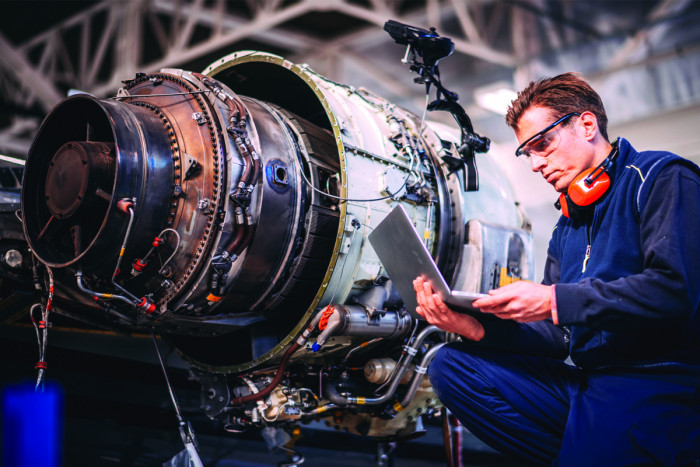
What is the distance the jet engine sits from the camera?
2.37m

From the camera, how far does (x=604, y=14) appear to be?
779cm

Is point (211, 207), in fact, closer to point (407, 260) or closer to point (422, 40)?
point (407, 260)

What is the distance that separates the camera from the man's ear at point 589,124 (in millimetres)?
2092

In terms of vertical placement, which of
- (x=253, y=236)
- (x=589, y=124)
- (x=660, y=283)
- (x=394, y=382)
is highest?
(x=589, y=124)

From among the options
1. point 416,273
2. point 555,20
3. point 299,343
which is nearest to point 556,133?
point 416,273

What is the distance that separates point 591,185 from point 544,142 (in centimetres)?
25

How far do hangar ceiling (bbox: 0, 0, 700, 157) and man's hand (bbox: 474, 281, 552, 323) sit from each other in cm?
572

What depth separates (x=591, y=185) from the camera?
203cm

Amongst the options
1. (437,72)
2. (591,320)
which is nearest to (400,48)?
(437,72)

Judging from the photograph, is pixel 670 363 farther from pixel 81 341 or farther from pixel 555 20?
pixel 555 20

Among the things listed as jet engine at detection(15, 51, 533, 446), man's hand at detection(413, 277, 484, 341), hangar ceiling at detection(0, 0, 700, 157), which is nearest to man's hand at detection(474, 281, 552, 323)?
man's hand at detection(413, 277, 484, 341)

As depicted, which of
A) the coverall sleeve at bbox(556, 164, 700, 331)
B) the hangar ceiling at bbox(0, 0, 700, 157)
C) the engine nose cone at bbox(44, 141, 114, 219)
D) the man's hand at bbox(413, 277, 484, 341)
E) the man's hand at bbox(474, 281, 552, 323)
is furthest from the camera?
the hangar ceiling at bbox(0, 0, 700, 157)

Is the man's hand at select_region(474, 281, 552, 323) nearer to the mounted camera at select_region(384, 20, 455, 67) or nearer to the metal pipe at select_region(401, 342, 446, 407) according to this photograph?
the metal pipe at select_region(401, 342, 446, 407)

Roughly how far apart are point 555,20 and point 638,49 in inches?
45.8
